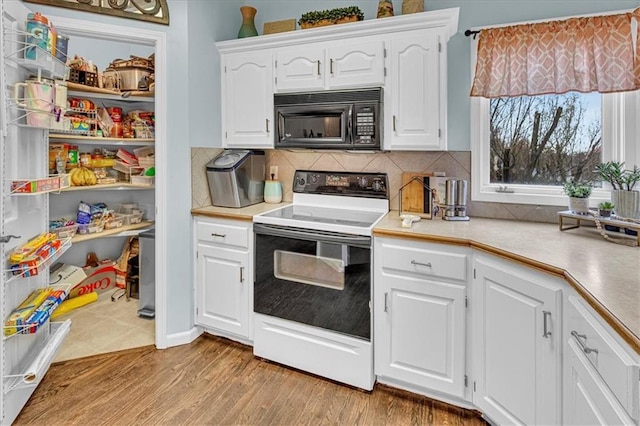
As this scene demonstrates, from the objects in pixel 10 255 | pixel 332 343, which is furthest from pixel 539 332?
pixel 10 255

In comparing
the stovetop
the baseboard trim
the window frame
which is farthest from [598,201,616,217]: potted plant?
the baseboard trim

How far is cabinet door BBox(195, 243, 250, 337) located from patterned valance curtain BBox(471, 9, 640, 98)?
1.87m

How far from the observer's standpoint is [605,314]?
101 cm

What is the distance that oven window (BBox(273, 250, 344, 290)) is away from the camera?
215 cm

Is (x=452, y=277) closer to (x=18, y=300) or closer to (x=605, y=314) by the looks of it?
(x=605, y=314)

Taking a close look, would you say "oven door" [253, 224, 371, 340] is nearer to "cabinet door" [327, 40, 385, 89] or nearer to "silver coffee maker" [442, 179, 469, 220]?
"silver coffee maker" [442, 179, 469, 220]

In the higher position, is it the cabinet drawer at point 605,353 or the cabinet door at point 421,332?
the cabinet drawer at point 605,353

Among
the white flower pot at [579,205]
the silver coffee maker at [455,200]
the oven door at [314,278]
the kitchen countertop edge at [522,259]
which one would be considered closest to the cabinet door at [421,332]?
the oven door at [314,278]

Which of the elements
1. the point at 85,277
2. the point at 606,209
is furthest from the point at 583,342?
the point at 85,277

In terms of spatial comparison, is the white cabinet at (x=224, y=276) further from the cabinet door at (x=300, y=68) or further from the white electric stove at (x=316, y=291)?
the cabinet door at (x=300, y=68)

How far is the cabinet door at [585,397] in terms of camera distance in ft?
3.16

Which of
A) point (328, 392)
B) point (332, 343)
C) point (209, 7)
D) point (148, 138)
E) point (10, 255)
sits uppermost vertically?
point (209, 7)

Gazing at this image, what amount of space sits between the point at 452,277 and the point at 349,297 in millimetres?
576

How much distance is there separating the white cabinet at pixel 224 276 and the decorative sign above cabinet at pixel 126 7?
1.36 m
